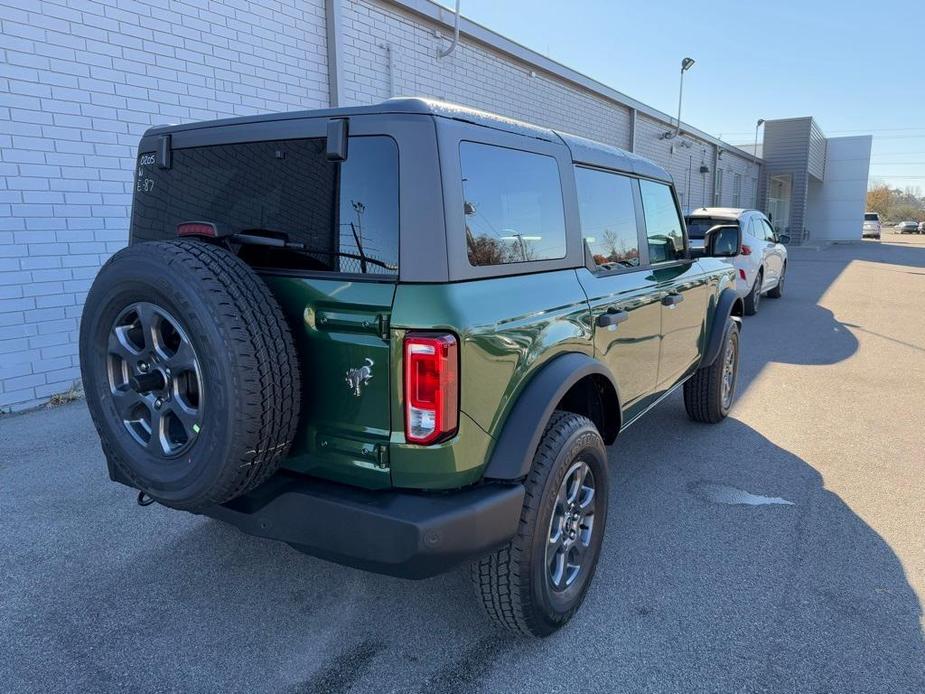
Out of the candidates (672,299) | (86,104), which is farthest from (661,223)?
(86,104)

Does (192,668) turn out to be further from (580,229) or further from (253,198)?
(580,229)

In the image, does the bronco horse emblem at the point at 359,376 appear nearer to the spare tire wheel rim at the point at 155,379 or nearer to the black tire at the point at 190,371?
the black tire at the point at 190,371

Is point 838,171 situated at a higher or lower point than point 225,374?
higher

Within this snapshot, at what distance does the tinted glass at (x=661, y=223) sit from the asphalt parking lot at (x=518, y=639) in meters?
1.50

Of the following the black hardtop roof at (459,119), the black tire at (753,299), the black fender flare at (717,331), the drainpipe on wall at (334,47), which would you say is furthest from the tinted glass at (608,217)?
the black tire at (753,299)

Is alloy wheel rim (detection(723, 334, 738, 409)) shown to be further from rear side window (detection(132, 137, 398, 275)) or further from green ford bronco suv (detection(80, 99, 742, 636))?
rear side window (detection(132, 137, 398, 275))

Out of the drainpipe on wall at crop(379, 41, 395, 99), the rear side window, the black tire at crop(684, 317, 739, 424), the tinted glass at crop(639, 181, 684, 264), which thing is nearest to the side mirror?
the tinted glass at crop(639, 181, 684, 264)

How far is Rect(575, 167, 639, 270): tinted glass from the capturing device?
10.2 feet

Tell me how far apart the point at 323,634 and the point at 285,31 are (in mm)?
7311

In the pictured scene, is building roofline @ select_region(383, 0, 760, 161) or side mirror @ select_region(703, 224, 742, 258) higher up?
building roofline @ select_region(383, 0, 760, 161)

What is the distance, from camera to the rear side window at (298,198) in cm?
217

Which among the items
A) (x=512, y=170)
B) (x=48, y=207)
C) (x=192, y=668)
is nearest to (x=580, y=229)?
(x=512, y=170)

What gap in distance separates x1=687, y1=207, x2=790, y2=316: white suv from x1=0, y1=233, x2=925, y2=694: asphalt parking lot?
556 centimetres

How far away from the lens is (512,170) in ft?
8.49
